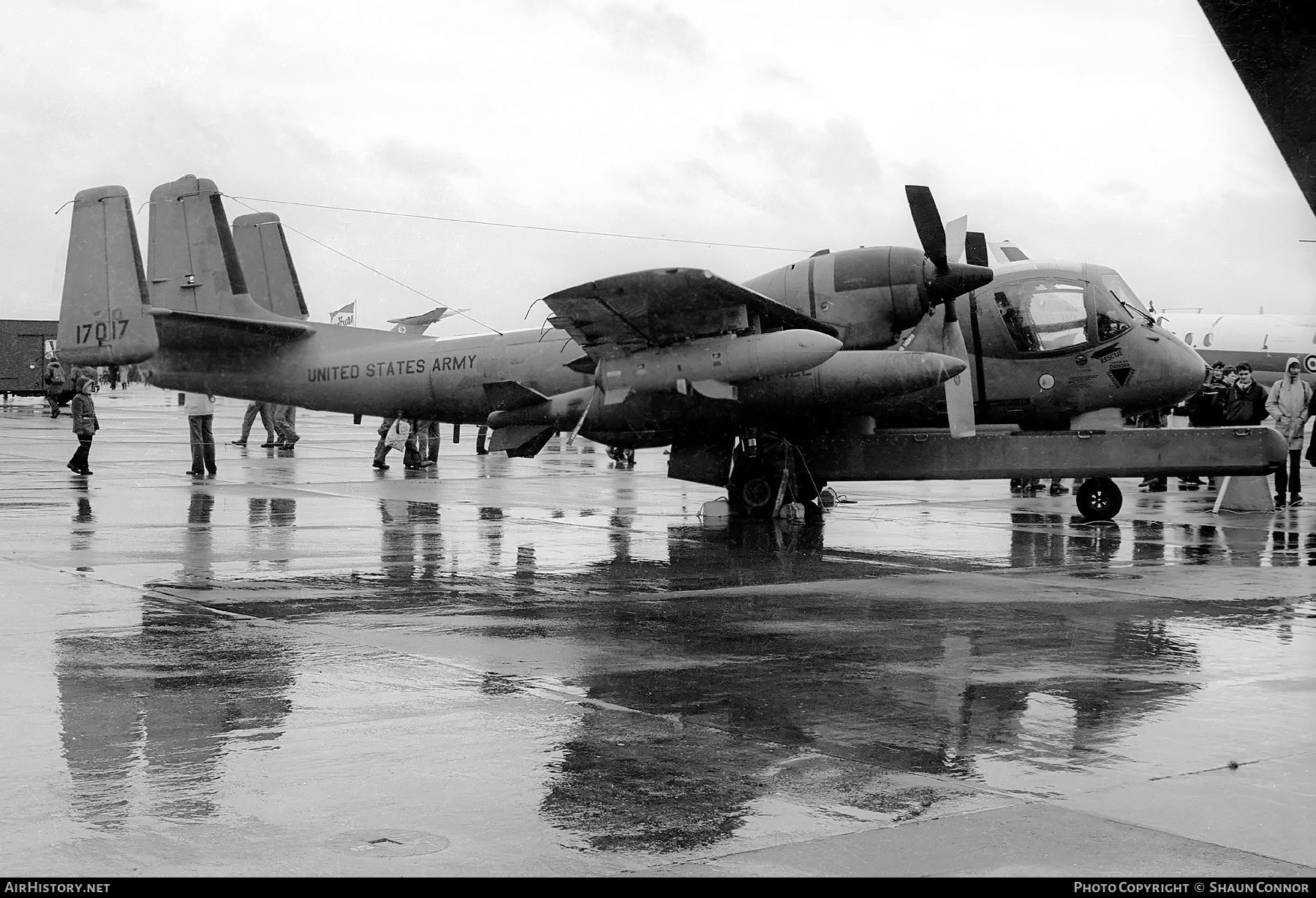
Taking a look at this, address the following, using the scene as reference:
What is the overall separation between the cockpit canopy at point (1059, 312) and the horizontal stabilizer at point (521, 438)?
19.3 feet

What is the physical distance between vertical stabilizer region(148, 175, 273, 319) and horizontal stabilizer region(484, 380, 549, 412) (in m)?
5.47

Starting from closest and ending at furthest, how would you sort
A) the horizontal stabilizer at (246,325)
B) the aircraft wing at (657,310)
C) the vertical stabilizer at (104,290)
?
1. the aircraft wing at (657,310)
2. the horizontal stabilizer at (246,325)
3. the vertical stabilizer at (104,290)

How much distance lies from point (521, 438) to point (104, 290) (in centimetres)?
833

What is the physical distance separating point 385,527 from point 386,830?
35.4ft

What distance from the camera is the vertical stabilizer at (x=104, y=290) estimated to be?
20.8 metres

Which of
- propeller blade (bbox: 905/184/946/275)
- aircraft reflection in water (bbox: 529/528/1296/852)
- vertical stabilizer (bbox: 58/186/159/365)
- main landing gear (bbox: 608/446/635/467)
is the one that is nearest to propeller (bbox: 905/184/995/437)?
propeller blade (bbox: 905/184/946/275)

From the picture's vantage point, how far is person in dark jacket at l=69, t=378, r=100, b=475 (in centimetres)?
2177

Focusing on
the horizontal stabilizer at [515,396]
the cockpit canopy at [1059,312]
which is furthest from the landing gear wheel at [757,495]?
the cockpit canopy at [1059,312]

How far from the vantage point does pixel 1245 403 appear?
1991 cm

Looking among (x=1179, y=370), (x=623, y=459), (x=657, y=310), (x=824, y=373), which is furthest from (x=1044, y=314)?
(x=623, y=459)

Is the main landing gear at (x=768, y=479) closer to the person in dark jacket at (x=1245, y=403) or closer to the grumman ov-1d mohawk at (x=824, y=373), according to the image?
the grumman ov-1d mohawk at (x=824, y=373)
